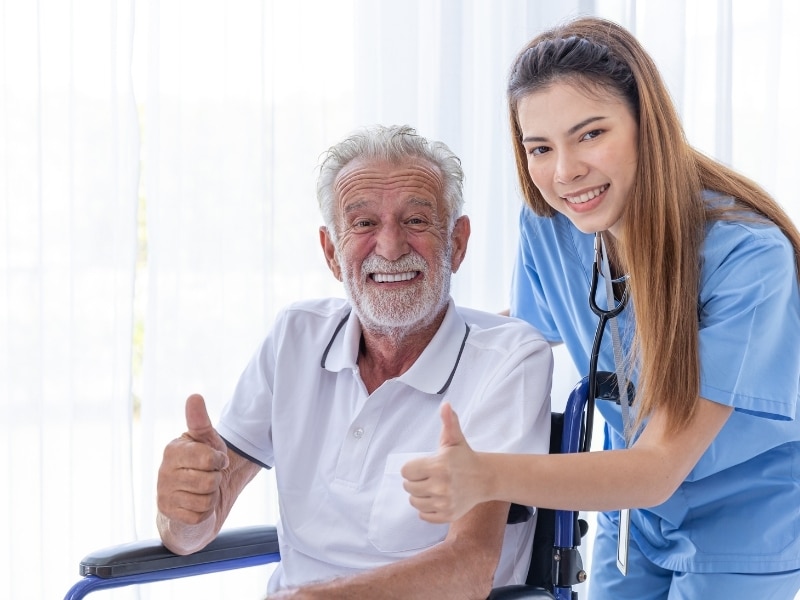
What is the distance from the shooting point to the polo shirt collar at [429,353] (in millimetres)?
1507

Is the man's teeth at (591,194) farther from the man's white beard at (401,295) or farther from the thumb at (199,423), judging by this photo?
the thumb at (199,423)

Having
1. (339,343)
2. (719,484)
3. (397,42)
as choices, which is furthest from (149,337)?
(719,484)

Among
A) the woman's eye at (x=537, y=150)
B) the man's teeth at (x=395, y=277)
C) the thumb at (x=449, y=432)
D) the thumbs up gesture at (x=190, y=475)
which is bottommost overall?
the thumbs up gesture at (x=190, y=475)

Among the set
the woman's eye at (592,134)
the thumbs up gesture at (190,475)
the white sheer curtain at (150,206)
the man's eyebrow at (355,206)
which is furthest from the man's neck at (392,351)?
the white sheer curtain at (150,206)

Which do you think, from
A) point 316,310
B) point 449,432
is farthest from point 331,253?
point 449,432

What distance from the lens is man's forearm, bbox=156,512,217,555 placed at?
141cm

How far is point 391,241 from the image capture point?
1.52 metres

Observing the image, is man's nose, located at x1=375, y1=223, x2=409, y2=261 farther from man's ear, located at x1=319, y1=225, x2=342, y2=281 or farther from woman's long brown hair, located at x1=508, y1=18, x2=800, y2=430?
woman's long brown hair, located at x1=508, y1=18, x2=800, y2=430

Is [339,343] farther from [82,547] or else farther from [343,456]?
[82,547]

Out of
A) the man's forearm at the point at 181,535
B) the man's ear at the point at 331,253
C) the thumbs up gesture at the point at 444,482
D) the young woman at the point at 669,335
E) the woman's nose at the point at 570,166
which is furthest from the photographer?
the man's ear at the point at 331,253

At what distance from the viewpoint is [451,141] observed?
251cm

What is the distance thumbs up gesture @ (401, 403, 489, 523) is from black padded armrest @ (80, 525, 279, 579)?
0.52 m

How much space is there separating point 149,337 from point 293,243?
17.3 inches

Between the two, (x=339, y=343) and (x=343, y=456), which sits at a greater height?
(x=339, y=343)
